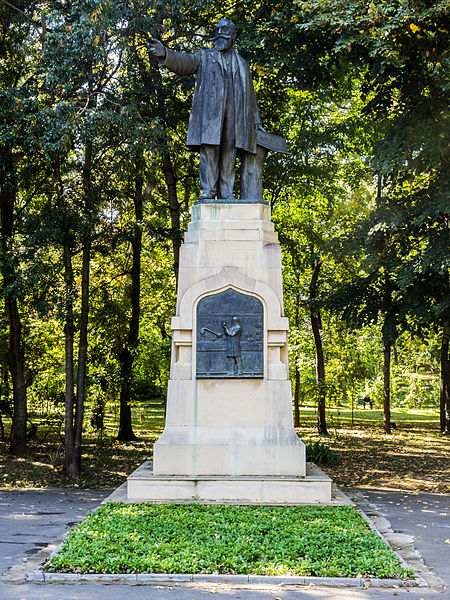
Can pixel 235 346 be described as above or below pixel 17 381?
above

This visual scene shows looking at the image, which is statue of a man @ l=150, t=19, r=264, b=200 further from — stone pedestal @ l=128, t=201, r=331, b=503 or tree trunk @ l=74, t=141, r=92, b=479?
tree trunk @ l=74, t=141, r=92, b=479

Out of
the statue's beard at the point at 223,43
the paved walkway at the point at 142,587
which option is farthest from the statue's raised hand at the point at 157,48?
the paved walkway at the point at 142,587

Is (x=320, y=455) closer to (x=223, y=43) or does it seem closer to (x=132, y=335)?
(x=132, y=335)

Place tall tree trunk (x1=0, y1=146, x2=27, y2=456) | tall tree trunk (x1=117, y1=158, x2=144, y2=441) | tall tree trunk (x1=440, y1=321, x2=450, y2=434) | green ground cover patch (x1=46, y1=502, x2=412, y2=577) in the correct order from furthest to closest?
tall tree trunk (x1=440, y1=321, x2=450, y2=434), tall tree trunk (x1=117, y1=158, x2=144, y2=441), tall tree trunk (x1=0, y1=146, x2=27, y2=456), green ground cover patch (x1=46, y1=502, x2=412, y2=577)

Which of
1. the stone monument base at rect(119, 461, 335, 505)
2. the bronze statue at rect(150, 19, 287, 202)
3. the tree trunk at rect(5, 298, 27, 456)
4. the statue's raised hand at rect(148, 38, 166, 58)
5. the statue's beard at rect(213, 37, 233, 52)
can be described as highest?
the statue's beard at rect(213, 37, 233, 52)

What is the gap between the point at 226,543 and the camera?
642 cm

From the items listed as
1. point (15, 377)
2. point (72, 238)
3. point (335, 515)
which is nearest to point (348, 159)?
point (72, 238)

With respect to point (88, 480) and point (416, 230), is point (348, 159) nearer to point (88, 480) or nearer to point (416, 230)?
point (416, 230)

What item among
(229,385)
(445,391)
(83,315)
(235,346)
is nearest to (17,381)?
(83,315)

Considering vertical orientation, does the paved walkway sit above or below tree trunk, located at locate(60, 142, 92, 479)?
below

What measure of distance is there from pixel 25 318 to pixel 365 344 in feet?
54.0

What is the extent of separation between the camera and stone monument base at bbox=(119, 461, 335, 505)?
28.3 feet

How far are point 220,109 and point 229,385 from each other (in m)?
4.26

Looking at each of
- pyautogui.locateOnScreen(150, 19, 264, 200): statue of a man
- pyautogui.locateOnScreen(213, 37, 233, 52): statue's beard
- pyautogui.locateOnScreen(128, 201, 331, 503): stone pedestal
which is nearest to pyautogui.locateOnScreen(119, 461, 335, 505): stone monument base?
pyautogui.locateOnScreen(128, 201, 331, 503): stone pedestal
